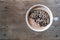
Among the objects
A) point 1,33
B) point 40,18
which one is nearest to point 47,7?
point 40,18

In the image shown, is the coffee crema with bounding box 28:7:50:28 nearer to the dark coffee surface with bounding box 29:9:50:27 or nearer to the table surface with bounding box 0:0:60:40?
the dark coffee surface with bounding box 29:9:50:27

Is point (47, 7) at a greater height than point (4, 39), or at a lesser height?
greater

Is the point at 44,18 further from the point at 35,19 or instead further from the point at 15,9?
the point at 15,9

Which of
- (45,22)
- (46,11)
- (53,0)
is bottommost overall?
(45,22)

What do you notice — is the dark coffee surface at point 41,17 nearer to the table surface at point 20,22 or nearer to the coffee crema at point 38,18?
the coffee crema at point 38,18

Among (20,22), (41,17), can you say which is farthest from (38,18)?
(20,22)
